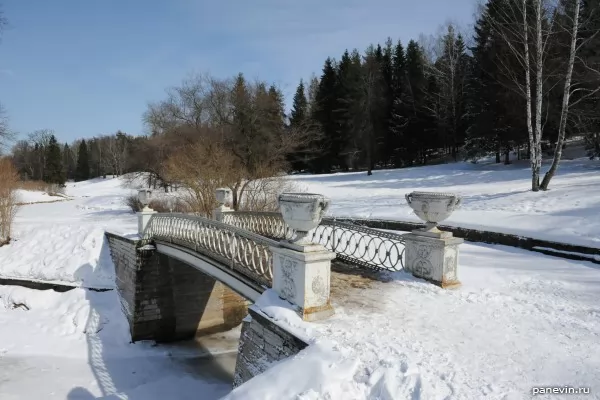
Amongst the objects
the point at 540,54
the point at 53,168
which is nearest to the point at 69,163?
the point at 53,168

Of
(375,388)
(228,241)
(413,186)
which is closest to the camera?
(375,388)

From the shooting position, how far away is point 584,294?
254 inches

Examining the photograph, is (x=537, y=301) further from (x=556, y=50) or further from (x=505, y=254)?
(x=556, y=50)

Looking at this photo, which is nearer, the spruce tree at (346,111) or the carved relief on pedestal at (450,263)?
the carved relief on pedestal at (450,263)

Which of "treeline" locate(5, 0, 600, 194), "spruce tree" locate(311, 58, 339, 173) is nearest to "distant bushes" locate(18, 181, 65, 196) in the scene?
"treeline" locate(5, 0, 600, 194)

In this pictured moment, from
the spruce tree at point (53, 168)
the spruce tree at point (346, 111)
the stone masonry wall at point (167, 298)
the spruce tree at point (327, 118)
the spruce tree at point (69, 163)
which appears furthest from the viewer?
the spruce tree at point (69, 163)

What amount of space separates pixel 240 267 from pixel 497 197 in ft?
39.4

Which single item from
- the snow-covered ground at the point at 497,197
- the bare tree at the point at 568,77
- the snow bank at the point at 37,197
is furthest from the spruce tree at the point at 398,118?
the snow bank at the point at 37,197

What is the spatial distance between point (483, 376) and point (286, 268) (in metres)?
2.68

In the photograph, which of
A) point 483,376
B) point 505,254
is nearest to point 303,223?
point 483,376

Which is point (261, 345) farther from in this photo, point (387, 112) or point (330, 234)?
point (387, 112)

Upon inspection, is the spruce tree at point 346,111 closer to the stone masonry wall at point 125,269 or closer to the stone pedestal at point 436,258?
the stone masonry wall at point 125,269

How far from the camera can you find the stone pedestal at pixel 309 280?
5.09 meters

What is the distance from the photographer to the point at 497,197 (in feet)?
50.9
